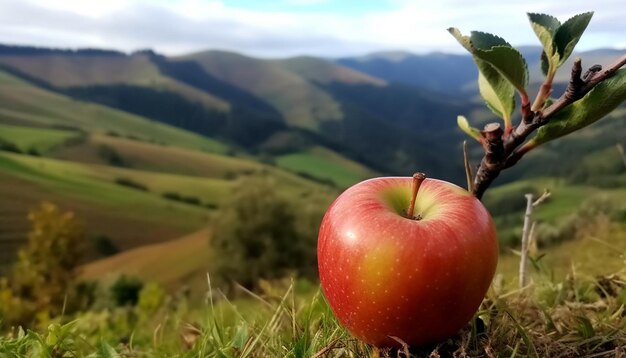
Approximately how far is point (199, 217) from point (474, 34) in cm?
9032

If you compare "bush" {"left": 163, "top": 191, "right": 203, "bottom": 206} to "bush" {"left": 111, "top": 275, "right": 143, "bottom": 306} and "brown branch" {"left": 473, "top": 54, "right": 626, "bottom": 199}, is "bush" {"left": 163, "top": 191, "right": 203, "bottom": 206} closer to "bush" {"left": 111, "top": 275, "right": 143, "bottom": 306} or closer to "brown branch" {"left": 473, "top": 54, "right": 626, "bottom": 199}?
"bush" {"left": 111, "top": 275, "right": 143, "bottom": 306}

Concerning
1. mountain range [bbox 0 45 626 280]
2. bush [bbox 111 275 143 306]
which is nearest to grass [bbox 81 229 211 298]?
mountain range [bbox 0 45 626 280]

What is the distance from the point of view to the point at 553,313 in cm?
258

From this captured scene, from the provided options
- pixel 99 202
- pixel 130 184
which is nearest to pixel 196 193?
pixel 130 184

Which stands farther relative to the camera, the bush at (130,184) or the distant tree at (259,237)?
the bush at (130,184)

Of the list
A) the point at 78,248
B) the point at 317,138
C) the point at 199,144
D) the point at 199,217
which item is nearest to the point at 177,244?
the point at 199,217

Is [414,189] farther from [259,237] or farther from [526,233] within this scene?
[259,237]

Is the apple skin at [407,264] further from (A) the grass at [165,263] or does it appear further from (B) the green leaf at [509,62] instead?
(A) the grass at [165,263]

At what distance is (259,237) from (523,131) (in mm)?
40882

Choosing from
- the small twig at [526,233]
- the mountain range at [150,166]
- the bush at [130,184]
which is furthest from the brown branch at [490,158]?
the bush at [130,184]

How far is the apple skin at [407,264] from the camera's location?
1873 millimetres

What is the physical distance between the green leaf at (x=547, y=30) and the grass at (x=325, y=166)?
408ft

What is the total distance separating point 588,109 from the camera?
6.39 ft

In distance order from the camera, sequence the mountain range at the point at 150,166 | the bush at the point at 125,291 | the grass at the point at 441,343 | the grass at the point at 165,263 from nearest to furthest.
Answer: the grass at the point at 441,343 → the bush at the point at 125,291 → the grass at the point at 165,263 → the mountain range at the point at 150,166
